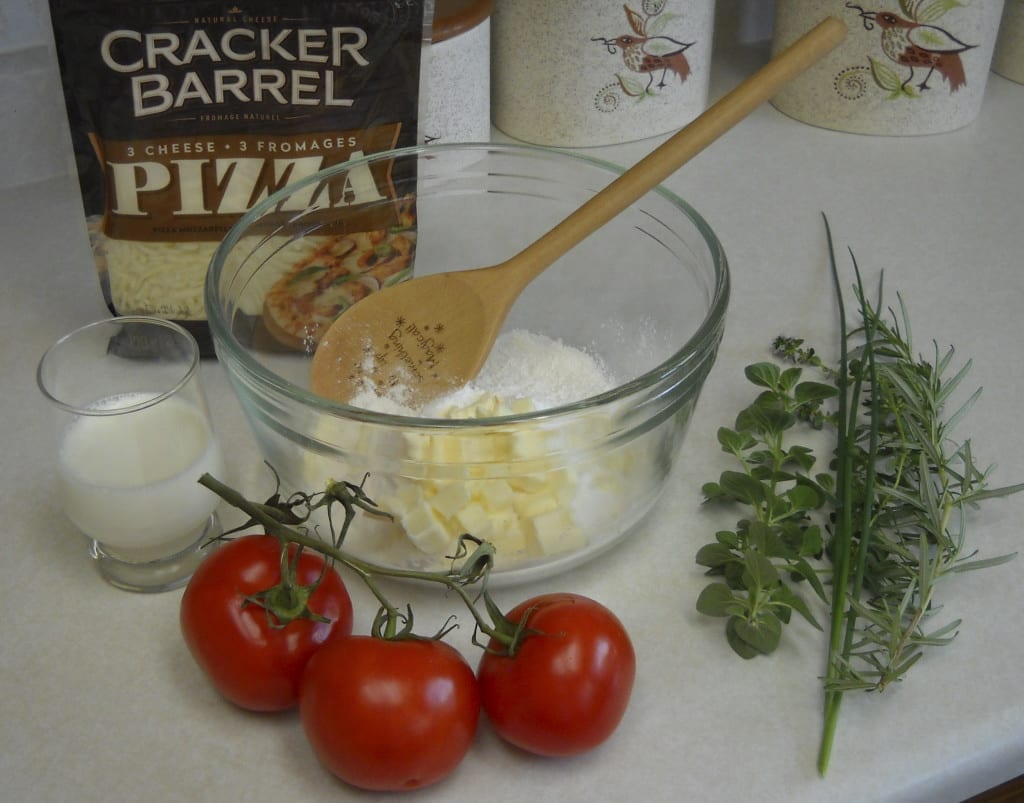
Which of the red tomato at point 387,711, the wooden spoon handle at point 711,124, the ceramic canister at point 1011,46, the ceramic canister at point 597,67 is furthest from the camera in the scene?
the ceramic canister at point 1011,46

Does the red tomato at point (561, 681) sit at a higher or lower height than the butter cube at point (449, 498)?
lower

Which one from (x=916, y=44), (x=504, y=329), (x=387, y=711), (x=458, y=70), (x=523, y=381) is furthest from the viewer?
(x=916, y=44)

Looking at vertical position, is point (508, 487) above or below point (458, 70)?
below

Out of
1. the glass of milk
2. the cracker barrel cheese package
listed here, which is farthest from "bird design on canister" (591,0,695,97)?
the glass of milk

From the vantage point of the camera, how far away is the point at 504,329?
1.08 meters

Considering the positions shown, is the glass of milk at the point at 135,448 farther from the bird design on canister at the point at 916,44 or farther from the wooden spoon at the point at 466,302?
the bird design on canister at the point at 916,44

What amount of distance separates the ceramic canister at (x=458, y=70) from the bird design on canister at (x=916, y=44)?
448 millimetres

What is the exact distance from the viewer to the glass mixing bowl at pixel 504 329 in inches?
29.2

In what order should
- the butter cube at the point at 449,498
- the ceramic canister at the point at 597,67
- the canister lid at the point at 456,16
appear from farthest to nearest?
the ceramic canister at the point at 597,67, the canister lid at the point at 456,16, the butter cube at the point at 449,498

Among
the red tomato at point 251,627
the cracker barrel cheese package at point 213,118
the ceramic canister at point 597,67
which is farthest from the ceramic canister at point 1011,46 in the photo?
the red tomato at point 251,627

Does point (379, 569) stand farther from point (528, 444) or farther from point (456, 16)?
point (456, 16)

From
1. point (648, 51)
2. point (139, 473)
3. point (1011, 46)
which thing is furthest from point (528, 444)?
point (1011, 46)

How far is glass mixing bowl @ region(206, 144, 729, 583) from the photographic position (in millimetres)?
743

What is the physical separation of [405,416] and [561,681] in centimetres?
21
